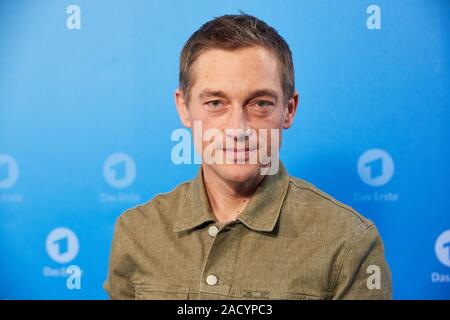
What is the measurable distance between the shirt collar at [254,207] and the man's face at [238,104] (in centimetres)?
6

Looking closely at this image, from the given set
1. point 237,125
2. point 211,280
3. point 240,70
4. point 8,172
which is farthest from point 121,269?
point 8,172

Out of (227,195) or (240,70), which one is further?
(227,195)

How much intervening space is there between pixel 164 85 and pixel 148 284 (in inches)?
27.7

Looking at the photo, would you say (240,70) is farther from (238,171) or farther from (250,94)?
(238,171)

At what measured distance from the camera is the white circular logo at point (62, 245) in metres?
1.85

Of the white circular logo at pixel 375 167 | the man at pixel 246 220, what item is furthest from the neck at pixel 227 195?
the white circular logo at pixel 375 167

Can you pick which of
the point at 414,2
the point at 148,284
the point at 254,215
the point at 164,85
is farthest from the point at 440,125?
the point at 148,284

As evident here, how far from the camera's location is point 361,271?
1291mm

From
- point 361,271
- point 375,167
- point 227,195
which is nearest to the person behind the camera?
point 361,271

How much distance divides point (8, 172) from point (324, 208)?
1117mm

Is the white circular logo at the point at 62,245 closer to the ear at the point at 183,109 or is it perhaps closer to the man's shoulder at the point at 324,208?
the ear at the point at 183,109

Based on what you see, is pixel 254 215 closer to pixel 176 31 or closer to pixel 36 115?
pixel 176 31

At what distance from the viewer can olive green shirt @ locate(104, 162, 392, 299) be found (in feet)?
4.25
